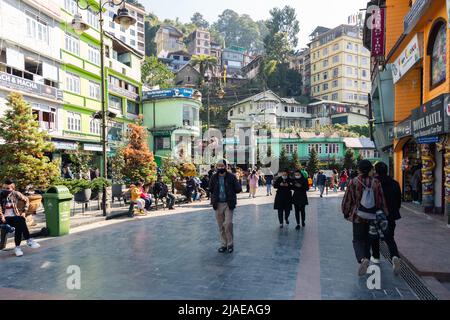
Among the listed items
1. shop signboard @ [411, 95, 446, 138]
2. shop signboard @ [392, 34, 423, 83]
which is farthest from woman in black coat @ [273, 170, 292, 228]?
shop signboard @ [392, 34, 423, 83]

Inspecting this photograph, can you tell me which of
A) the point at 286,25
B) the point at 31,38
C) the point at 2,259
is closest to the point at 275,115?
the point at 286,25

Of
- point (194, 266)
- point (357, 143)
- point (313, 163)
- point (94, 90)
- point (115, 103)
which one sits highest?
point (94, 90)

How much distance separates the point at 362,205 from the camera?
17.9 ft

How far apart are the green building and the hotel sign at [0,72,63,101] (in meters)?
13.8

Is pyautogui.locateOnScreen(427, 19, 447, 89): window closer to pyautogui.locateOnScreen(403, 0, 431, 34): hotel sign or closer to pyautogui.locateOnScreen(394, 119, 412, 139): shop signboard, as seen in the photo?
pyautogui.locateOnScreen(403, 0, 431, 34): hotel sign

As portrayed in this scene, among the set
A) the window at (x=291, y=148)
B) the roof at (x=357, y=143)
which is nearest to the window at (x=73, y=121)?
the window at (x=291, y=148)

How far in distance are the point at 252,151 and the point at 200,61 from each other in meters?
29.1

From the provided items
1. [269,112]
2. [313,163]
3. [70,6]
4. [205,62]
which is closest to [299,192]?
[70,6]

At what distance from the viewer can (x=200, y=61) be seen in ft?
211

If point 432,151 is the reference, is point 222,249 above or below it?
below

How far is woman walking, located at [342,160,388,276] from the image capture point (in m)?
5.41

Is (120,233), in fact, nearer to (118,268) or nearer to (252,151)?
(118,268)

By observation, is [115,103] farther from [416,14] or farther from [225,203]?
[225,203]

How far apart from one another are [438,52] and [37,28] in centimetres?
2259
